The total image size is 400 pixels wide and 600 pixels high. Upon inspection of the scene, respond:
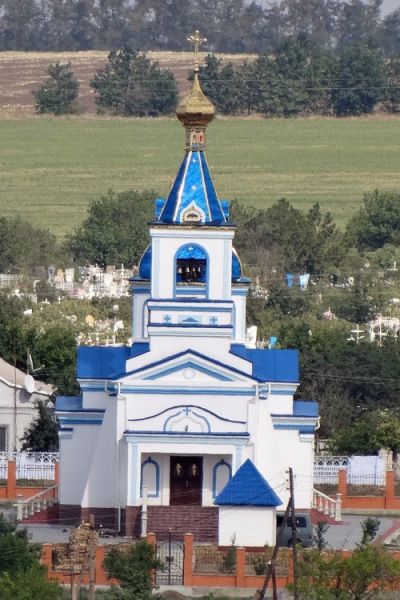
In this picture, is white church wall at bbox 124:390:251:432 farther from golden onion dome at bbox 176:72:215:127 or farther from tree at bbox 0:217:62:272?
tree at bbox 0:217:62:272

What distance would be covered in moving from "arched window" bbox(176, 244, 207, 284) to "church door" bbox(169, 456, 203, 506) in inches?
99.5

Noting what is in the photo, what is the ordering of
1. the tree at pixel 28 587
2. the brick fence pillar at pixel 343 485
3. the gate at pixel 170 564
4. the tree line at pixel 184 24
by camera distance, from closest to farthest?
the tree at pixel 28 587
the gate at pixel 170 564
the brick fence pillar at pixel 343 485
the tree line at pixel 184 24

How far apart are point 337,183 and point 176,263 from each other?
196ft

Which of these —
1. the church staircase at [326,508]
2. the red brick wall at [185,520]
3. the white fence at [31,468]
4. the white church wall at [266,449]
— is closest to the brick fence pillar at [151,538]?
the red brick wall at [185,520]

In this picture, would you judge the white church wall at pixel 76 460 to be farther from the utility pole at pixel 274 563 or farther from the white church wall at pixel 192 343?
the utility pole at pixel 274 563

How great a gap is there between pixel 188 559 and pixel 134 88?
76831 millimetres

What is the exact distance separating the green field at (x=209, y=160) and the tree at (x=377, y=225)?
287 inches

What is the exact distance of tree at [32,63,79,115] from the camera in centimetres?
11900

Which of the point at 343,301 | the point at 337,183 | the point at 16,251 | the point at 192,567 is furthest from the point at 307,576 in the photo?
the point at 337,183

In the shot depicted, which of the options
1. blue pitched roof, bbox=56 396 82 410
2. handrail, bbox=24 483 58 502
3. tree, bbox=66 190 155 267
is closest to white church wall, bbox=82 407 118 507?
blue pitched roof, bbox=56 396 82 410

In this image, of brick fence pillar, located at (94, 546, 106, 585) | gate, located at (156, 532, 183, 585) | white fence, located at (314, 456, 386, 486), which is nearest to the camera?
brick fence pillar, located at (94, 546, 106, 585)

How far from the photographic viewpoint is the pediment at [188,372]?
45031mm

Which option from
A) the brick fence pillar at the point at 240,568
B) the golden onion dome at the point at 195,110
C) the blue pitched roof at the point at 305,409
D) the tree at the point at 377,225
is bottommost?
the brick fence pillar at the point at 240,568

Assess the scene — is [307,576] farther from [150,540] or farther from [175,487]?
[175,487]
